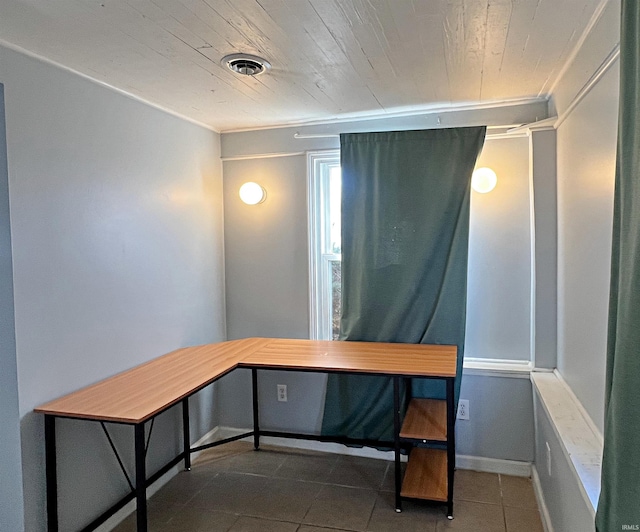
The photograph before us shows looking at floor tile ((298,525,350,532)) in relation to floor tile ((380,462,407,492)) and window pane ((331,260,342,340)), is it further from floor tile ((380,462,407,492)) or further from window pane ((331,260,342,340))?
window pane ((331,260,342,340))

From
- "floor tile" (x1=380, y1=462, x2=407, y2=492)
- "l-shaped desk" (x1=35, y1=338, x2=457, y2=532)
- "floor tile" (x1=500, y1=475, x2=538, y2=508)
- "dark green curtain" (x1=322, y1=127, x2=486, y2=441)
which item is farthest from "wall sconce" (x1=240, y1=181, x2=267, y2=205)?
"floor tile" (x1=500, y1=475, x2=538, y2=508)

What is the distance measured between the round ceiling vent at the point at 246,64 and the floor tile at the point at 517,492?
8.43 ft

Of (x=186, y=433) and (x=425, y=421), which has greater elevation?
(x=425, y=421)

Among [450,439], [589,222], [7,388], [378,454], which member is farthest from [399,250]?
[7,388]

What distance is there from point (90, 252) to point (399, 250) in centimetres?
176

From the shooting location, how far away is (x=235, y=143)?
11.3ft

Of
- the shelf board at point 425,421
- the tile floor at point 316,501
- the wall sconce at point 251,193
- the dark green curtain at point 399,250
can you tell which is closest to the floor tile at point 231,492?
the tile floor at point 316,501

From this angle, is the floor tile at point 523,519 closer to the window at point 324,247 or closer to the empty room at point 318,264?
the empty room at point 318,264

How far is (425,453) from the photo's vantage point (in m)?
2.90

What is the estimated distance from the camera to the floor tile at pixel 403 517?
240 cm

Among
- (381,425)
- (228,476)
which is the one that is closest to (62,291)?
(228,476)

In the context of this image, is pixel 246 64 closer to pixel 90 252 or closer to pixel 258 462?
pixel 90 252

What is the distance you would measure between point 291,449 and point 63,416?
1761 millimetres

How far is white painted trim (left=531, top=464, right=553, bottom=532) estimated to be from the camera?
2.29 m
